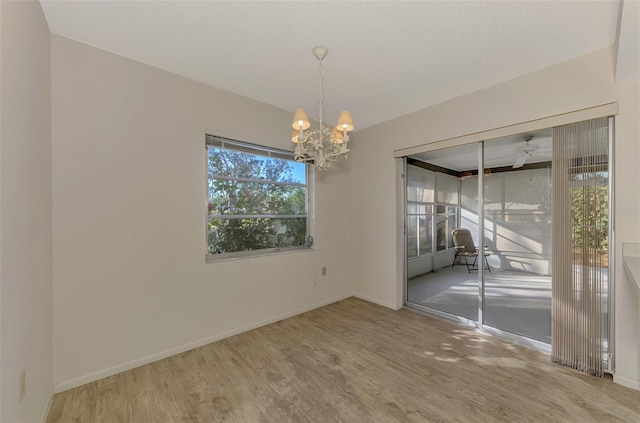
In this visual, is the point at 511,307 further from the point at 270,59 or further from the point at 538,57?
the point at 270,59

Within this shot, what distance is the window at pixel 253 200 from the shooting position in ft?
9.89

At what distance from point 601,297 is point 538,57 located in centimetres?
219

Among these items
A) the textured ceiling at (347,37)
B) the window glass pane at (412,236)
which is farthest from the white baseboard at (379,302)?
the textured ceiling at (347,37)

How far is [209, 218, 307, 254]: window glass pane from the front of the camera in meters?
3.03

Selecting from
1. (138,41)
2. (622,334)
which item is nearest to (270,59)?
(138,41)

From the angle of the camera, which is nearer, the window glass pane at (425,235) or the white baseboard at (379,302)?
the white baseboard at (379,302)

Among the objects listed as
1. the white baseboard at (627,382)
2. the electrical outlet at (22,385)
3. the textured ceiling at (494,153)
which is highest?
the textured ceiling at (494,153)

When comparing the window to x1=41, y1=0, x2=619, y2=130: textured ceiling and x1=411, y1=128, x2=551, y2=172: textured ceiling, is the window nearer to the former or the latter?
x1=41, y1=0, x2=619, y2=130: textured ceiling

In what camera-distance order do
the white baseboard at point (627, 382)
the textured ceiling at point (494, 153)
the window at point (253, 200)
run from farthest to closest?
the window at point (253, 200) < the textured ceiling at point (494, 153) < the white baseboard at point (627, 382)

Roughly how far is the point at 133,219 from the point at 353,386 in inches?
95.4

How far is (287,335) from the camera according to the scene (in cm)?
308

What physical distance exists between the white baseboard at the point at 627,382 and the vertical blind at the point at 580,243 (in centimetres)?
10

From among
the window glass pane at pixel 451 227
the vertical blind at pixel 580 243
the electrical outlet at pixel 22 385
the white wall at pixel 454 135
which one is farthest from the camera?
the window glass pane at pixel 451 227

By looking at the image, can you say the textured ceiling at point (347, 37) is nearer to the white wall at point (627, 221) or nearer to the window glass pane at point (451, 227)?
the white wall at point (627, 221)
